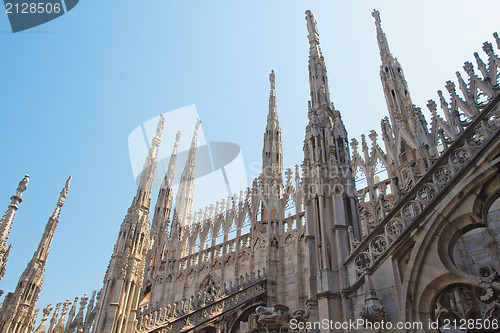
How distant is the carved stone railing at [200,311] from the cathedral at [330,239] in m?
0.06

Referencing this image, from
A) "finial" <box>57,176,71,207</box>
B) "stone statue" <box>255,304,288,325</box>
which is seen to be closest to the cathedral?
"stone statue" <box>255,304,288,325</box>

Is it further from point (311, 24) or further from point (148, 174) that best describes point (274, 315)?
point (148, 174)

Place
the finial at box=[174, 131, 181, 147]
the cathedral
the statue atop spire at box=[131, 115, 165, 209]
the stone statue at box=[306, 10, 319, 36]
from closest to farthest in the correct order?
1. the cathedral
2. the stone statue at box=[306, 10, 319, 36]
3. the statue atop spire at box=[131, 115, 165, 209]
4. the finial at box=[174, 131, 181, 147]

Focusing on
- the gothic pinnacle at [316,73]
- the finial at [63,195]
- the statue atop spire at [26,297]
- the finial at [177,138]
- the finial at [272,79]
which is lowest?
the statue atop spire at [26,297]

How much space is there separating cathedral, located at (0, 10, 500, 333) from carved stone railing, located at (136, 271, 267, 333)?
6cm

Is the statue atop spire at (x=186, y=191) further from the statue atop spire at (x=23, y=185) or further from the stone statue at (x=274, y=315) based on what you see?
the stone statue at (x=274, y=315)

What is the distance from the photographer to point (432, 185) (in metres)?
7.10

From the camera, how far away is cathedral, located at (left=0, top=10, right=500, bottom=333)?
21.9 ft

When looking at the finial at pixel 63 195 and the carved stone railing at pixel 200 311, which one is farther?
the finial at pixel 63 195

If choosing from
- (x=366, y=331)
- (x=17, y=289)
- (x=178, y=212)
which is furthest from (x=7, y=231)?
(x=366, y=331)

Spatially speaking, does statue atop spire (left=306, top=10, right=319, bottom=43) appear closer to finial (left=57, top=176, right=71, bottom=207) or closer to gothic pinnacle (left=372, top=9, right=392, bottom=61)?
gothic pinnacle (left=372, top=9, right=392, bottom=61)

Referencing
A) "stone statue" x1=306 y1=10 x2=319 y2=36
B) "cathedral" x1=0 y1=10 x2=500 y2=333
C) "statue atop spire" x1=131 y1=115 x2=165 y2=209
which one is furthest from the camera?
"statue atop spire" x1=131 y1=115 x2=165 y2=209

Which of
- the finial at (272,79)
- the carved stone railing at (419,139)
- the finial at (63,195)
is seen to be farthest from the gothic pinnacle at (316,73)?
the finial at (63,195)

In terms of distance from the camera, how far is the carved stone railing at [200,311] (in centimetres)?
1360
